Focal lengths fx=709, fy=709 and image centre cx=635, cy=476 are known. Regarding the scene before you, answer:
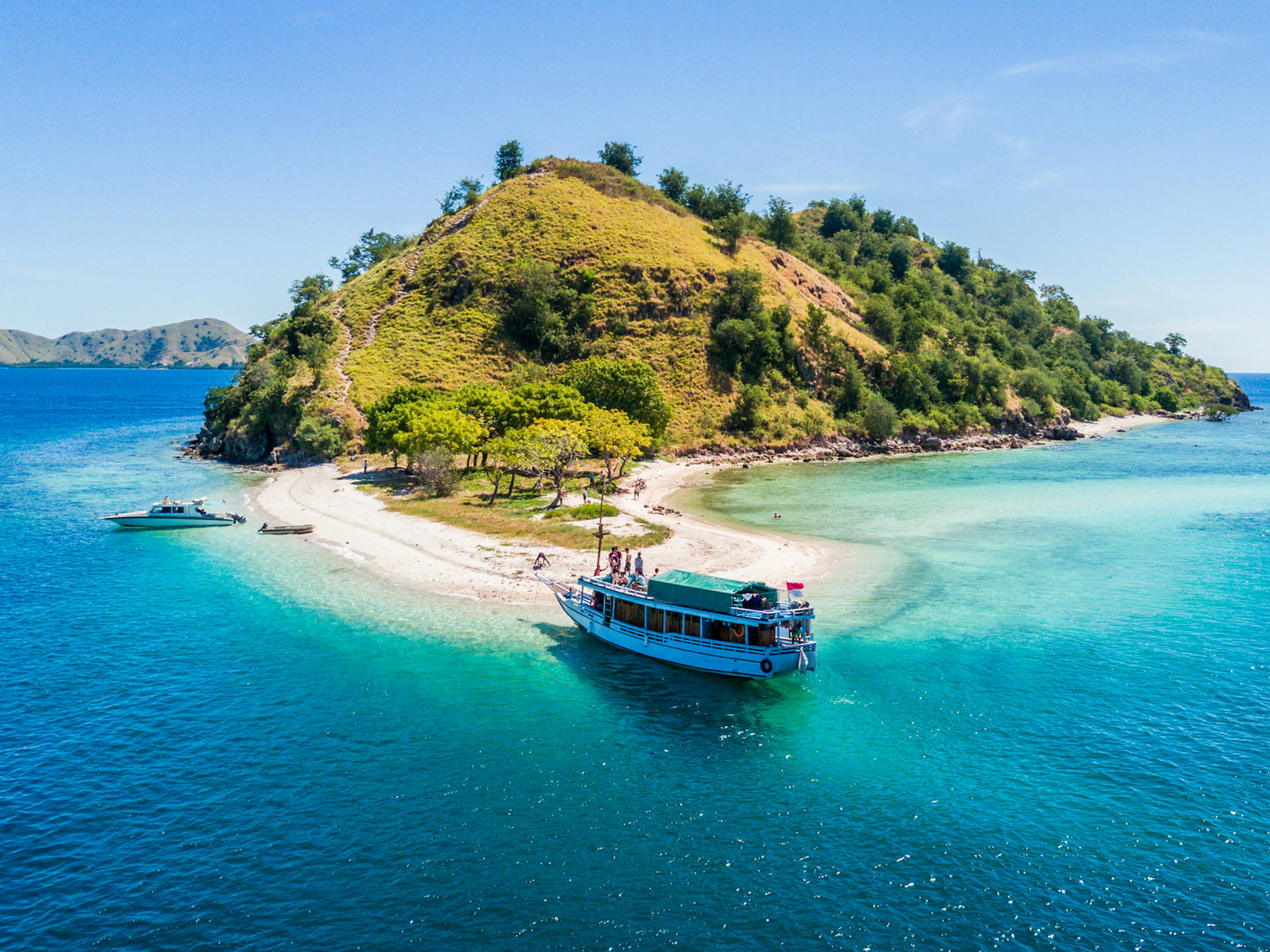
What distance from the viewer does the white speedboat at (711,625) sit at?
34.1m

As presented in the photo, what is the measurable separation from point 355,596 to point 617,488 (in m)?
35.5

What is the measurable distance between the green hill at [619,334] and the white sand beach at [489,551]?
30.5m

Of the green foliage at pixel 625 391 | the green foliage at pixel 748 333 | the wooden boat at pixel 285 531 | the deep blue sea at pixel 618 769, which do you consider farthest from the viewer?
the green foliage at pixel 748 333

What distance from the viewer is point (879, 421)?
120812 millimetres

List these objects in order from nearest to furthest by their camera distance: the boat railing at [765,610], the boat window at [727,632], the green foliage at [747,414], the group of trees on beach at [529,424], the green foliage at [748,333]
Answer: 1. the boat railing at [765,610]
2. the boat window at [727,632]
3. the group of trees on beach at [529,424]
4. the green foliage at [747,414]
5. the green foliage at [748,333]

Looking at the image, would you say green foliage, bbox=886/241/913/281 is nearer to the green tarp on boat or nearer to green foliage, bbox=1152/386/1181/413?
green foliage, bbox=1152/386/1181/413

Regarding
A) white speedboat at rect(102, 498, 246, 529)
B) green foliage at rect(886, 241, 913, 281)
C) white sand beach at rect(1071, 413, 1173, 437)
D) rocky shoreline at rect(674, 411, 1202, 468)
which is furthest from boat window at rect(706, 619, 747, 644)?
green foliage at rect(886, 241, 913, 281)

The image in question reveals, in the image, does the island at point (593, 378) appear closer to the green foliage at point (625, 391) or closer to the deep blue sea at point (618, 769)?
the green foliage at point (625, 391)

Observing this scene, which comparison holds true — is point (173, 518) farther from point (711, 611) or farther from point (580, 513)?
point (711, 611)

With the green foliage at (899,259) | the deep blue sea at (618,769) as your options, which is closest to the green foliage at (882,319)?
the green foliage at (899,259)

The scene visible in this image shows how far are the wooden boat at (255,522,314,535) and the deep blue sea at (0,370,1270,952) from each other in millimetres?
8225

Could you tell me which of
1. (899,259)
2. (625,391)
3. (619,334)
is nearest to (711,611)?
(625,391)

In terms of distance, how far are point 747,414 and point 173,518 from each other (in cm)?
8034

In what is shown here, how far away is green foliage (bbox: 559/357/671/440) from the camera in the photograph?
94.6 m
